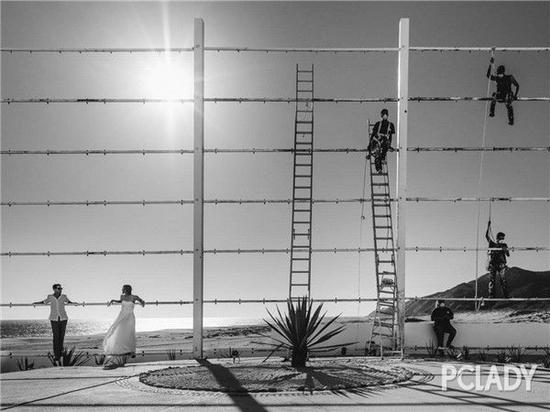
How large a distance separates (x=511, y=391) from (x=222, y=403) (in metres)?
2.97

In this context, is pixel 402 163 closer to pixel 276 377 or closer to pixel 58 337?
pixel 276 377

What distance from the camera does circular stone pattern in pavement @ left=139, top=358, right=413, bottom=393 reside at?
765 cm

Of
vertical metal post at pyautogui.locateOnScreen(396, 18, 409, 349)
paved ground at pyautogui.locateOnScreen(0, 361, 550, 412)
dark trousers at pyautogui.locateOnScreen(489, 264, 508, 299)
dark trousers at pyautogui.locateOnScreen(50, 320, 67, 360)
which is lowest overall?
dark trousers at pyautogui.locateOnScreen(50, 320, 67, 360)

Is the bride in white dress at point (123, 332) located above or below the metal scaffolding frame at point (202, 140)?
below

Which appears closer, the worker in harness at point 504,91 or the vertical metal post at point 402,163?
the vertical metal post at point 402,163

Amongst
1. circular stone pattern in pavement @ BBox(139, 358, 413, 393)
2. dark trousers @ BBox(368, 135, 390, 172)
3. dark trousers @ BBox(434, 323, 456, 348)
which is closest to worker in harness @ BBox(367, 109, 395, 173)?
dark trousers @ BBox(368, 135, 390, 172)

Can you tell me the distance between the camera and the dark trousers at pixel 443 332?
40.8 feet

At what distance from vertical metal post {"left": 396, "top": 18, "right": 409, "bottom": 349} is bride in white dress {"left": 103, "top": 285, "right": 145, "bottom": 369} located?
4.23 meters

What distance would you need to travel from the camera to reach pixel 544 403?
21.9 feet

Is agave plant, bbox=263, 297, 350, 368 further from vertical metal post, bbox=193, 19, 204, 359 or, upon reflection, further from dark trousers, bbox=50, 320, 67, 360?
Answer: dark trousers, bbox=50, 320, 67, 360

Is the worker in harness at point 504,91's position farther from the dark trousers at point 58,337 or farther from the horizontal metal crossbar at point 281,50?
the dark trousers at point 58,337

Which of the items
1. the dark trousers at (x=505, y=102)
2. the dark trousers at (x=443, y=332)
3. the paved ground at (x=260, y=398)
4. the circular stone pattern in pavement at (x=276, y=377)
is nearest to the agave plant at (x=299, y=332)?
the circular stone pattern in pavement at (x=276, y=377)

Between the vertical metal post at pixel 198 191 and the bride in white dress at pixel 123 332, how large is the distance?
931mm

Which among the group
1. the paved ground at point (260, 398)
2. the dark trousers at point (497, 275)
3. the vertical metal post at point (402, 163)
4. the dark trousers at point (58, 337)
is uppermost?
the vertical metal post at point (402, 163)
